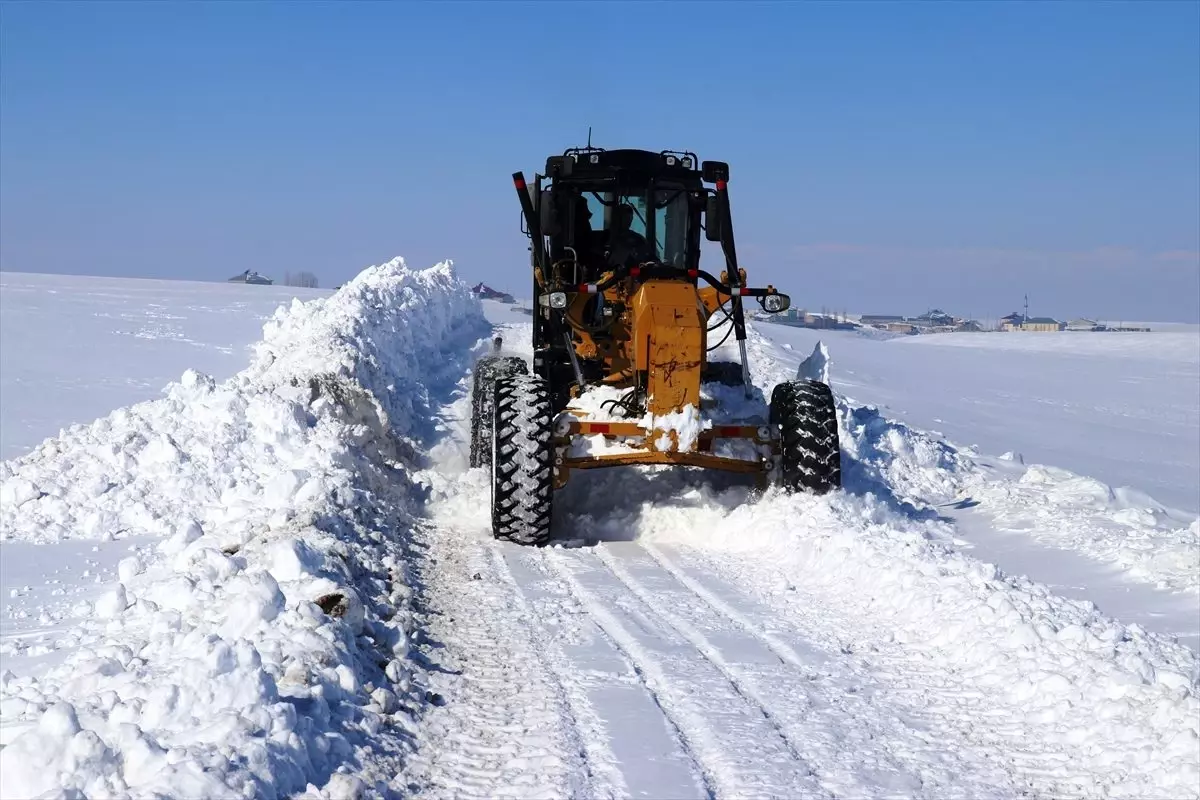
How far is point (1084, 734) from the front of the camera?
481 cm

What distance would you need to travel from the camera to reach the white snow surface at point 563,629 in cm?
421

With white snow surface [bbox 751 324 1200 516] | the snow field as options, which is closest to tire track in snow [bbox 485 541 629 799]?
the snow field

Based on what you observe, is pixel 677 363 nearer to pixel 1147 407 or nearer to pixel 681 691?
pixel 681 691

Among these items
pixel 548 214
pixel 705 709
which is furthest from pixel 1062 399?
pixel 705 709

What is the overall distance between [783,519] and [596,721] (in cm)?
406

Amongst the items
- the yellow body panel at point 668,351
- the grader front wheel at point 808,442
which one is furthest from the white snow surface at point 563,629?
the yellow body panel at point 668,351

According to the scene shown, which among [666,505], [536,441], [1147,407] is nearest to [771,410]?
[666,505]

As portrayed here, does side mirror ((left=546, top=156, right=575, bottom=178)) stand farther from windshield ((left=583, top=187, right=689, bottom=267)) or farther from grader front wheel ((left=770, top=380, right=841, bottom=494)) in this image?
grader front wheel ((left=770, top=380, right=841, bottom=494))

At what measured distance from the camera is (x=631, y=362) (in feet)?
30.7

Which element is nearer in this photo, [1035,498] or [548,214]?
[548,214]

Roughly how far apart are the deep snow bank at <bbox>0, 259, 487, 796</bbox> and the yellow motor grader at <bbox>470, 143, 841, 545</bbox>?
1.34 m

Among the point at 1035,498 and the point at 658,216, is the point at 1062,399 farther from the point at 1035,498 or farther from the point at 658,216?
the point at 658,216

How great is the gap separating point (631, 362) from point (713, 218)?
5.69 ft

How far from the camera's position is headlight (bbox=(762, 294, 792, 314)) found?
9.52 meters
